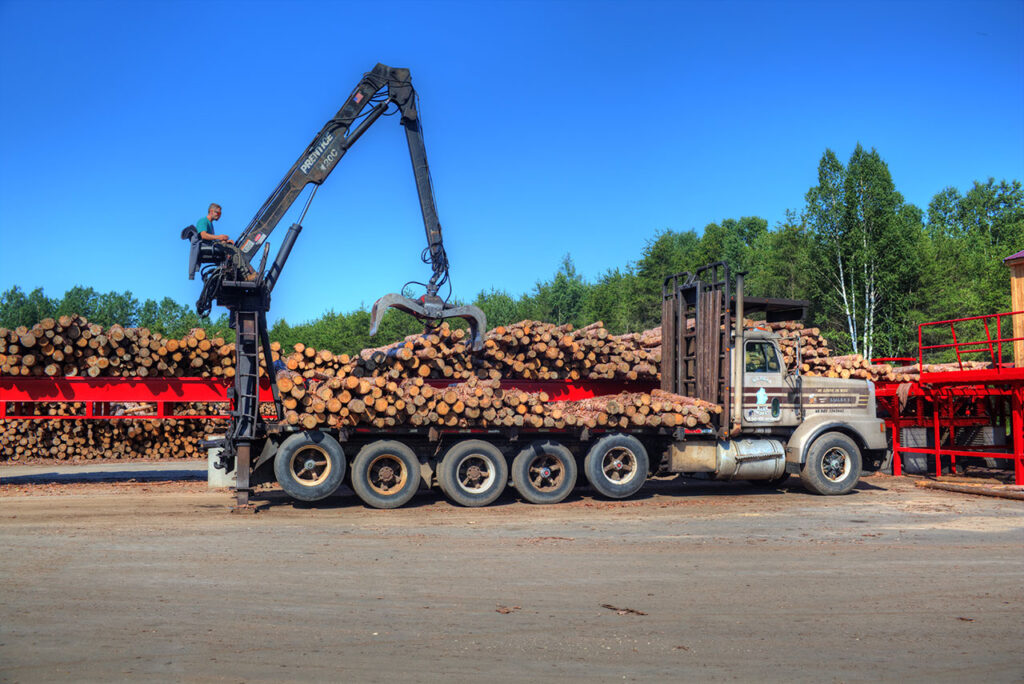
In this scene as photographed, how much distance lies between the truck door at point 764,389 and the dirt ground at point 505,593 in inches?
83.0

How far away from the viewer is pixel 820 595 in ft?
25.2

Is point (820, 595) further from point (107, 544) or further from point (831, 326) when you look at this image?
point (831, 326)

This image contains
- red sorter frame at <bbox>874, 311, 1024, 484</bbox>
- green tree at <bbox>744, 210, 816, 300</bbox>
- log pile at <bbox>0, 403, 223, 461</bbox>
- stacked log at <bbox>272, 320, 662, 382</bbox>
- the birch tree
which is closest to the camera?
stacked log at <bbox>272, 320, 662, 382</bbox>

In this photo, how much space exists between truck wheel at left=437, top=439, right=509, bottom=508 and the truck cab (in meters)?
3.13

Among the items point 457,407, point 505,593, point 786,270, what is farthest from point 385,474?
point 786,270

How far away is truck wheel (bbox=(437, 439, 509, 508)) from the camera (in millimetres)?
13070

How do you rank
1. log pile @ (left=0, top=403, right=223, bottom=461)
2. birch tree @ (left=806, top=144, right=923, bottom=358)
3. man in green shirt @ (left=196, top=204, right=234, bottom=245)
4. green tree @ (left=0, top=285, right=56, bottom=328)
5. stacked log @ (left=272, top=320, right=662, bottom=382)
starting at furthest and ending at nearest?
green tree @ (left=0, top=285, right=56, bottom=328) → birch tree @ (left=806, top=144, right=923, bottom=358) → log pile @ (left=0, top=403, right=223, bottom=461) → stacked log @ (left=272, top=320, right=662, bottom=382) → man in green shirt @ (left=196, top=204, right=234, bottom=245)

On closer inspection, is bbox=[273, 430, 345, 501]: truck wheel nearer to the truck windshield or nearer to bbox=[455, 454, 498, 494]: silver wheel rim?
bbox=[455, 454, 498, 494]: silver wheel rim

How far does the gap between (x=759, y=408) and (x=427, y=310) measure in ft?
20.0

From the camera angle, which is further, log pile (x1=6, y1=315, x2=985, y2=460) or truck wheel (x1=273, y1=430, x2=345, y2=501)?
log pile (x1=6, y1=315, x2=985, y2=460)

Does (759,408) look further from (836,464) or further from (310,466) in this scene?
(310,466)

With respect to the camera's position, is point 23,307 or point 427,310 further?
point 23,307

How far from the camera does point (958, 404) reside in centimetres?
1908

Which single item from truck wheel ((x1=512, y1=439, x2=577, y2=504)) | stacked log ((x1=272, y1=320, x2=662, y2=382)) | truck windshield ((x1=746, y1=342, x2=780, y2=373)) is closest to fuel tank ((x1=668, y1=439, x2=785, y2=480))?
truck windshield ((x1=746, y1=342, x2=780, y2=373))
